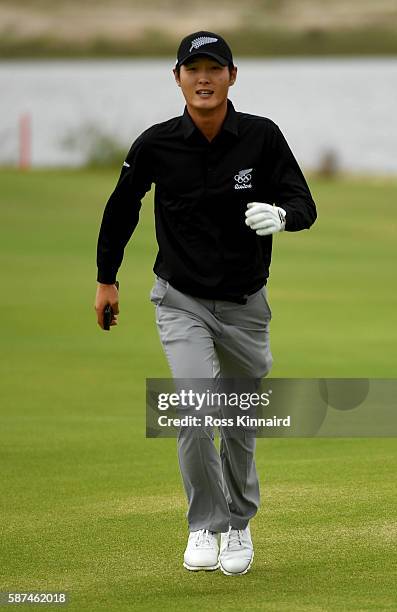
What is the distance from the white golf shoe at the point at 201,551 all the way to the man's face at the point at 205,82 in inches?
63.2

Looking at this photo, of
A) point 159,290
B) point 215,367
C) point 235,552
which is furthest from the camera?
point 215,367

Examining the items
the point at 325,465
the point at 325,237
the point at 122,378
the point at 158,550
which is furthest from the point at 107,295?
the point at 325,237

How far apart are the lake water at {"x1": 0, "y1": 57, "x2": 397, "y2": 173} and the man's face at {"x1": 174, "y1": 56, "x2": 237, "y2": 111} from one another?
29075mm

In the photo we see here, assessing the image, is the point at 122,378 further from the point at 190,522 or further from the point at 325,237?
the point at 325,237

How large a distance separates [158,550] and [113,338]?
7.78m

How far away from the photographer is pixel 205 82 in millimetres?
6125

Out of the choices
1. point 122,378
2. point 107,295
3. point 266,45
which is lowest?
point 122,378

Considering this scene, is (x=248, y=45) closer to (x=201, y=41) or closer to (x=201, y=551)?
(x=201, y=41)

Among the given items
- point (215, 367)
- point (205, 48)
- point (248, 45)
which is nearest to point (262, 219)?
point (205, 48)

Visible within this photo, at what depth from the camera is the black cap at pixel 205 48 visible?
6.10 meters

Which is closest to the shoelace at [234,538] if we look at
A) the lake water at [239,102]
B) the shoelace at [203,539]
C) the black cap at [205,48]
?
the shoelace at [203,539]

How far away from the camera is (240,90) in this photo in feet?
284

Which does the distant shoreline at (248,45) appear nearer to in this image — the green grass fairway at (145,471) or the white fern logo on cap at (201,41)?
the green grass fairway at (145,471)

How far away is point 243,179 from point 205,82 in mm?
390
